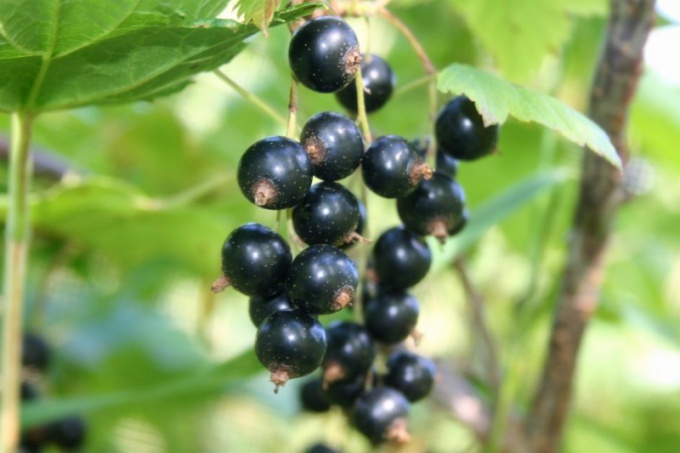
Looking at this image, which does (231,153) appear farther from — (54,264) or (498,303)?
(498,303)

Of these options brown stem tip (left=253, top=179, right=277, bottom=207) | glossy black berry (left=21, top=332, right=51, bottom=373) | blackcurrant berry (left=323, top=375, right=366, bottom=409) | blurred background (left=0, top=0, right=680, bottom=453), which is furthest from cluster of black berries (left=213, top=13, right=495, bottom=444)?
glossy black berry (left=21, top=332, right=51, bottom=373)

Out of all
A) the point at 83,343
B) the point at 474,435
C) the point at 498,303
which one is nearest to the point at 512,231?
the point at 498,303

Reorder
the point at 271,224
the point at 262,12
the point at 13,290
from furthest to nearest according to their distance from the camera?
1. the point at 271,224
2. the point at 13,290
3. the point at 262,12

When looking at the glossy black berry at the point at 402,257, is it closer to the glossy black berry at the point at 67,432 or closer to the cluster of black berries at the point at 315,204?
the cluster of black berries at the point at 315,204

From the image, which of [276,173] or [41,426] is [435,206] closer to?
[276,173]

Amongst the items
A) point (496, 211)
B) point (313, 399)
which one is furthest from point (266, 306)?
point (496, 211)

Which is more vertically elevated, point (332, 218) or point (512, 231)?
point (512, 231)

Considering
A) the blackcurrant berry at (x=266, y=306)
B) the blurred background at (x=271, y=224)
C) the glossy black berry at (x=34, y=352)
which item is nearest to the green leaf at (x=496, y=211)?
the blurred background at (x=271, y=224)
